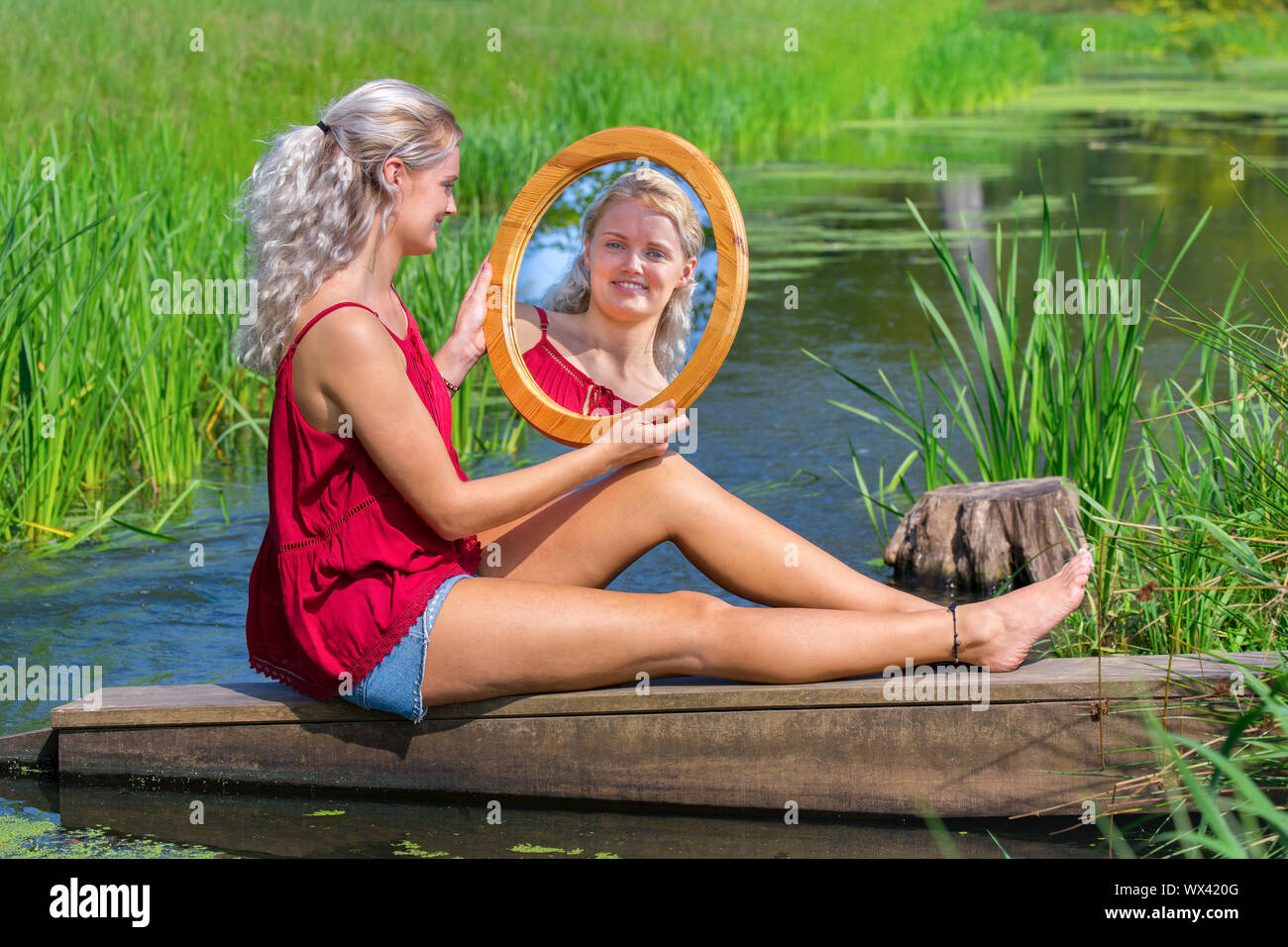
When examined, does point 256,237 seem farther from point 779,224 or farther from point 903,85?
point 903,85

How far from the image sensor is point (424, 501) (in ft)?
7.84

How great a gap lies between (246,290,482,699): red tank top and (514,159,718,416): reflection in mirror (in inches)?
13.7

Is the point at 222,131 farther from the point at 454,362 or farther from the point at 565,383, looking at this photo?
the point at 565,383

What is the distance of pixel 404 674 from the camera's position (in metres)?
2.42

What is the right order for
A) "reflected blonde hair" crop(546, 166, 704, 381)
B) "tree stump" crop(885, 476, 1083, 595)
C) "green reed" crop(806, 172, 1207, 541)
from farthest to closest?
"tree stump" crop(885, 476, 1083, 595) → "green reed" crop(806, 172, 1207, 541) → "reflected blonde hair" crop(546, 166, 704, 381)

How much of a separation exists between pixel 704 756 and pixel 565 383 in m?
0.75

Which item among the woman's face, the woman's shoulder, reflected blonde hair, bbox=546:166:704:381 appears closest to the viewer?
the woman's face

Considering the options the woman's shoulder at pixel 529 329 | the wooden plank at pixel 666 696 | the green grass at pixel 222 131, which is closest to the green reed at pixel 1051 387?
the woman's shoulder at pixel 529 329

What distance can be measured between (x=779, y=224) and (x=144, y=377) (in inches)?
232

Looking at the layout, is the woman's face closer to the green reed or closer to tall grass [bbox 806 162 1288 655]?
tall grass [bbox 806 162 1288 655]

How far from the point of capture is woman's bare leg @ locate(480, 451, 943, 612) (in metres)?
2.57

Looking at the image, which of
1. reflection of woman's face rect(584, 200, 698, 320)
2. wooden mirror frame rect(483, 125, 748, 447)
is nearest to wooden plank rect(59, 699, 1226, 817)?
wooden mirror frame rect(483, 125, 748, 447)

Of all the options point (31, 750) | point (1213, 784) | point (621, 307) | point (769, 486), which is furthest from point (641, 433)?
point (769, 486)

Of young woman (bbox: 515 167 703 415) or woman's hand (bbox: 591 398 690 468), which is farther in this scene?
young woman (bbox: 515 167 703 415)
